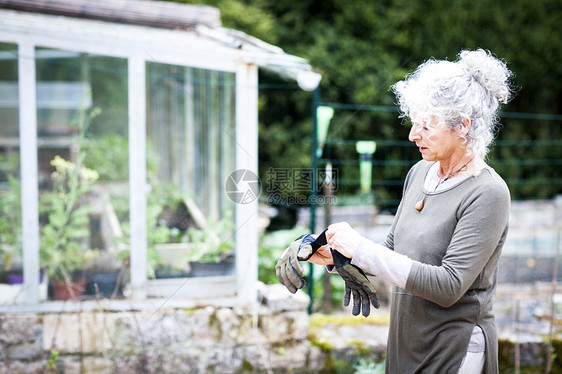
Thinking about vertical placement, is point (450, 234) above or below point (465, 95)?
below

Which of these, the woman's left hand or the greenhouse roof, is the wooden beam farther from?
the woman's left hand

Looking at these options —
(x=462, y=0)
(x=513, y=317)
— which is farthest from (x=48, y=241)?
(x=462, y=0)

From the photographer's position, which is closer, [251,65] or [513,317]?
[251,65]

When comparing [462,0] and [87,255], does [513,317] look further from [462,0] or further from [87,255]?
[462,0]

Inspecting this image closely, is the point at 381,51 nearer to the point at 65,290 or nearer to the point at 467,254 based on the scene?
the point at 65,290

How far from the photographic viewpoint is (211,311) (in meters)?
2.92

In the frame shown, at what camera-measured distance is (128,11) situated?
4113 millimetres

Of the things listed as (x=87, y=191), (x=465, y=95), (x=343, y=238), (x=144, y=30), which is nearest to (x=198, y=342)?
(x=87, y=191)

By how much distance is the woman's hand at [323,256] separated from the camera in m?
1.38

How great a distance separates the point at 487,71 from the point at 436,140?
19 centimetres

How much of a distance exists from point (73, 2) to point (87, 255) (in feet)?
6.10

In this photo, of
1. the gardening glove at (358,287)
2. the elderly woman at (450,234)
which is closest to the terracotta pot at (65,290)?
the gardening glove at (358,287)

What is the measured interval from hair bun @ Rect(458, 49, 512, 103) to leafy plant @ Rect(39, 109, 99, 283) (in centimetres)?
237

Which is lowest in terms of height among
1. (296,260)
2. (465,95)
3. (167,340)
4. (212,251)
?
(167,340)
